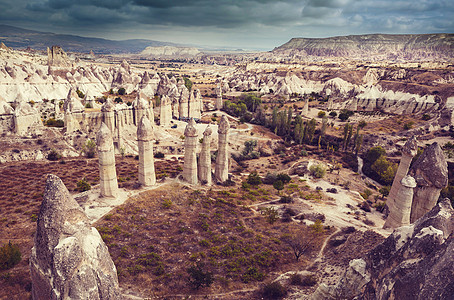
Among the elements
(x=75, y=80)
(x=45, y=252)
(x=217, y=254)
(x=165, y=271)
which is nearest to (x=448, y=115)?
(x=217, y=254)

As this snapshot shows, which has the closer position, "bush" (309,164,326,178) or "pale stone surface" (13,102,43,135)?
"pale stone surface" (13,102,43,135)

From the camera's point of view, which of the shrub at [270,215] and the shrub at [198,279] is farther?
the shrub at [270,215]

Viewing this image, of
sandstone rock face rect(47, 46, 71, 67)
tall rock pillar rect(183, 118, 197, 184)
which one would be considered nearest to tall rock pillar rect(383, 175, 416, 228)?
tall rock pillar rect(183, 118, 197, 184)

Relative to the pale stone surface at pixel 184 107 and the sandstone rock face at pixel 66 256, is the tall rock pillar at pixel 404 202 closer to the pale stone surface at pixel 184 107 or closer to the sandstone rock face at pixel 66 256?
the sandstone rock face at pixel 66 256

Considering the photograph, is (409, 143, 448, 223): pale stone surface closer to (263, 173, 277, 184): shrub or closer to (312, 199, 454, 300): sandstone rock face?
(312, 199, 454, 300): sandstone rock face

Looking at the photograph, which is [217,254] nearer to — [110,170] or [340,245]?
[340,245]

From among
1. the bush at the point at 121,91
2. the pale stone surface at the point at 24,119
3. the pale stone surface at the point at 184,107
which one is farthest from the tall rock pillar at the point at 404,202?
the bush at the point at 121,91

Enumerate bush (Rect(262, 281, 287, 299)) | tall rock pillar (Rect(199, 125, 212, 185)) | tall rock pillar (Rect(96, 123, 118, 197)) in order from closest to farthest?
1. bush (Rect(262, 281, 287, 299))
2. tall rock pillar (Rect(96, 123, 118, 197))
3. tall rock pillar (Rect(199, 125, 212, 185))
